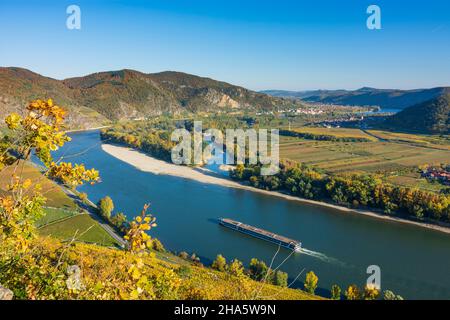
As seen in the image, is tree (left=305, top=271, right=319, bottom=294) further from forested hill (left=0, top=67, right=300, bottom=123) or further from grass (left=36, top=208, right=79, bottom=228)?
forested hill (left=0, top=67, right=300, bottom=123)

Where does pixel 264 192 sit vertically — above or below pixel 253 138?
below

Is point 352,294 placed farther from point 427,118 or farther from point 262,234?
point 427,118

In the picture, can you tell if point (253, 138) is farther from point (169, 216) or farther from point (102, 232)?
point (102, 232)

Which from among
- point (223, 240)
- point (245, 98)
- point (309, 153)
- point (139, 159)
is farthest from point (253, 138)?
point (245, 98)

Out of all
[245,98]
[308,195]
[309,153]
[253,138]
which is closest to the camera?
[308,195]

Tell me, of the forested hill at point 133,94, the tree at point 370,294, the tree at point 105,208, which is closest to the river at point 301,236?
the tree at point 105,208

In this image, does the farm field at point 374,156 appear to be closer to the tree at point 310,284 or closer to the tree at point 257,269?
the tree at point 310,284
